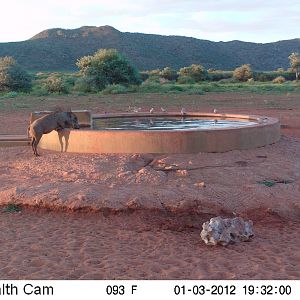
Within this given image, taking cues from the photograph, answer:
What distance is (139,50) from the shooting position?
285ft

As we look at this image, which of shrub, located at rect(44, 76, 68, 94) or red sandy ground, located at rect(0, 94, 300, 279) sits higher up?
shrub, located at rect(44, 76, 68, 94)

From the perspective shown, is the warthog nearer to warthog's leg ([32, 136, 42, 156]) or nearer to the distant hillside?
warthog's leg ([32, 136, 42, 156])

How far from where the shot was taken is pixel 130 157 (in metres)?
9.27

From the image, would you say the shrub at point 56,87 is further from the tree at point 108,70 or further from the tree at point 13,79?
the tree at point 108,70

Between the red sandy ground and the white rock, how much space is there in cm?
11

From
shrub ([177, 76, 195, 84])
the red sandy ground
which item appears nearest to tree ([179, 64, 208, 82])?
shrub ([177, 76, 195, 84])

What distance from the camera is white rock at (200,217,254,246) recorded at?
636cm

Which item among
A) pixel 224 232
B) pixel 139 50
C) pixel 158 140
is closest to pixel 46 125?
pixel 158 140

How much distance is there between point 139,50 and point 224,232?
8220 centimetres

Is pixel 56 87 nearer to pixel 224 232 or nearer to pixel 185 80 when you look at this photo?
pixel 185 80

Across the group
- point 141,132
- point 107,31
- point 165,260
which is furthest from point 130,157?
point 107,31

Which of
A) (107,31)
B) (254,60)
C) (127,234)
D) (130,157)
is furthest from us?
(254,60)

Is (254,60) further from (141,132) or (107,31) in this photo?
(141,132)

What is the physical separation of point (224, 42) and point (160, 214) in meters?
103
